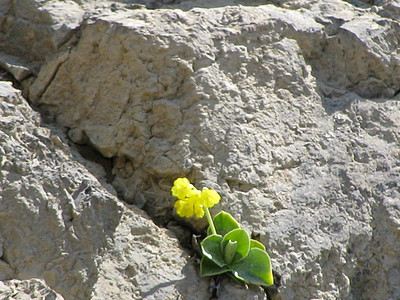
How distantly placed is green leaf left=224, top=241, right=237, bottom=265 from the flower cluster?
190 millimetres

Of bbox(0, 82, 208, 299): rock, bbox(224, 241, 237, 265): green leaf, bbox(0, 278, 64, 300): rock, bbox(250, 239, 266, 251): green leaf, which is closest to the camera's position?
bbox(0, 278, 64, 300): rock

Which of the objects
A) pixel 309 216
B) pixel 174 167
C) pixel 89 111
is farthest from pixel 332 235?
pixel 89 111

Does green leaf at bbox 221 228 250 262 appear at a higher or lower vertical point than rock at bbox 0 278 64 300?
lower

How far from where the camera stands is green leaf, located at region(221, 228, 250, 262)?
2648mm

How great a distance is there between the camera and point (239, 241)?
105 inches

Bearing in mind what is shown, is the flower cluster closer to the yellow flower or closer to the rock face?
the yellow flower

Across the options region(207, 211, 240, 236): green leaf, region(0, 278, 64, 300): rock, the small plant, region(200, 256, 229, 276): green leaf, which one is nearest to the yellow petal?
the small plant

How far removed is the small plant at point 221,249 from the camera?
2635 mm

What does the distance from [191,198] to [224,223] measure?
216 mm

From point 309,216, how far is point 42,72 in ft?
5.17

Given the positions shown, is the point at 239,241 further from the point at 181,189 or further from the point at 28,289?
the point at 28,289

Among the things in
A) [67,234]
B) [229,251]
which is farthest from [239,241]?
[67,234]

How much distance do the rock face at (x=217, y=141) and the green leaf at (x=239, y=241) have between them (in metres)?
0.16

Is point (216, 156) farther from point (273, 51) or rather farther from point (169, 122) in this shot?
point (273, 51)
